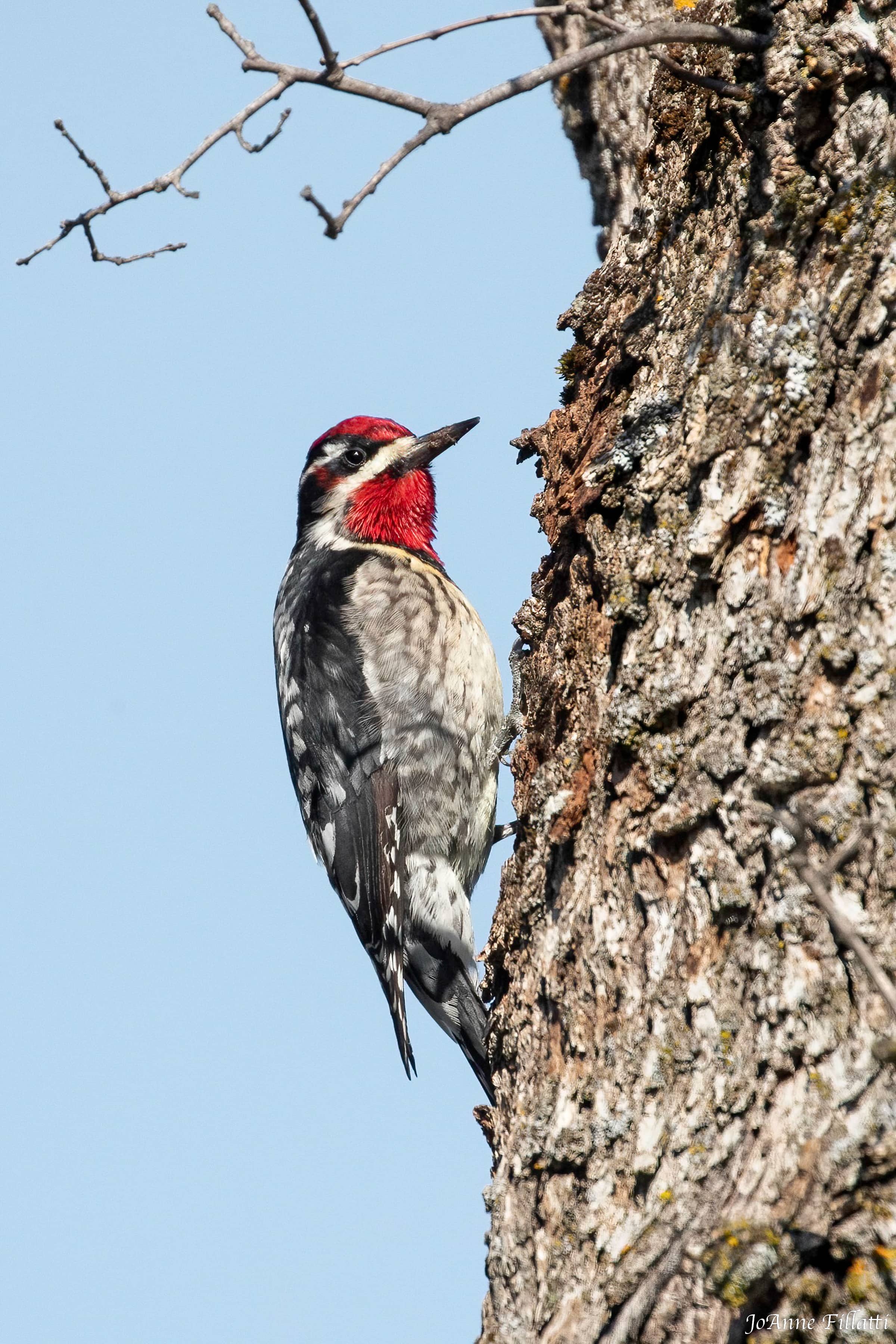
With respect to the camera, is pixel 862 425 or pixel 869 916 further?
pixel 862 425

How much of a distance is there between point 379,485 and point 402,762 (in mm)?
1364

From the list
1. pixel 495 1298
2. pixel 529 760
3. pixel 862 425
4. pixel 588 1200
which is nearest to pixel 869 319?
pixel 862 425

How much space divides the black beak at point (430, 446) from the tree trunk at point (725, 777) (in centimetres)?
237

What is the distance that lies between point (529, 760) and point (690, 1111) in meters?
1.16

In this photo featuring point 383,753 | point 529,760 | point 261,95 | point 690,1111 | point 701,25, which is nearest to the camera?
point 690,1111

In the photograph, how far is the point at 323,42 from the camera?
2.09 m

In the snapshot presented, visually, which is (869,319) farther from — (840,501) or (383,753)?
(383,753)

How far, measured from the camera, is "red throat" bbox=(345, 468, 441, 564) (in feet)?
17.9

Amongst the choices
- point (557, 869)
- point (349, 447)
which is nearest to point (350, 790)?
point (349, 447)

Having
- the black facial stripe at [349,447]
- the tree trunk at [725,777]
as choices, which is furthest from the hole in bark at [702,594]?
the black facial stripe at [349,447]

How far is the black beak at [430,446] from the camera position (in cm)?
532

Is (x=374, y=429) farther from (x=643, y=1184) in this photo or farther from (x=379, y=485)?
(x=643, y=1184)

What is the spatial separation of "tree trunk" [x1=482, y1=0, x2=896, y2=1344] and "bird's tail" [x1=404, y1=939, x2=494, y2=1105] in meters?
1.58

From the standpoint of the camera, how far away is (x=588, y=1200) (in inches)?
85.1
